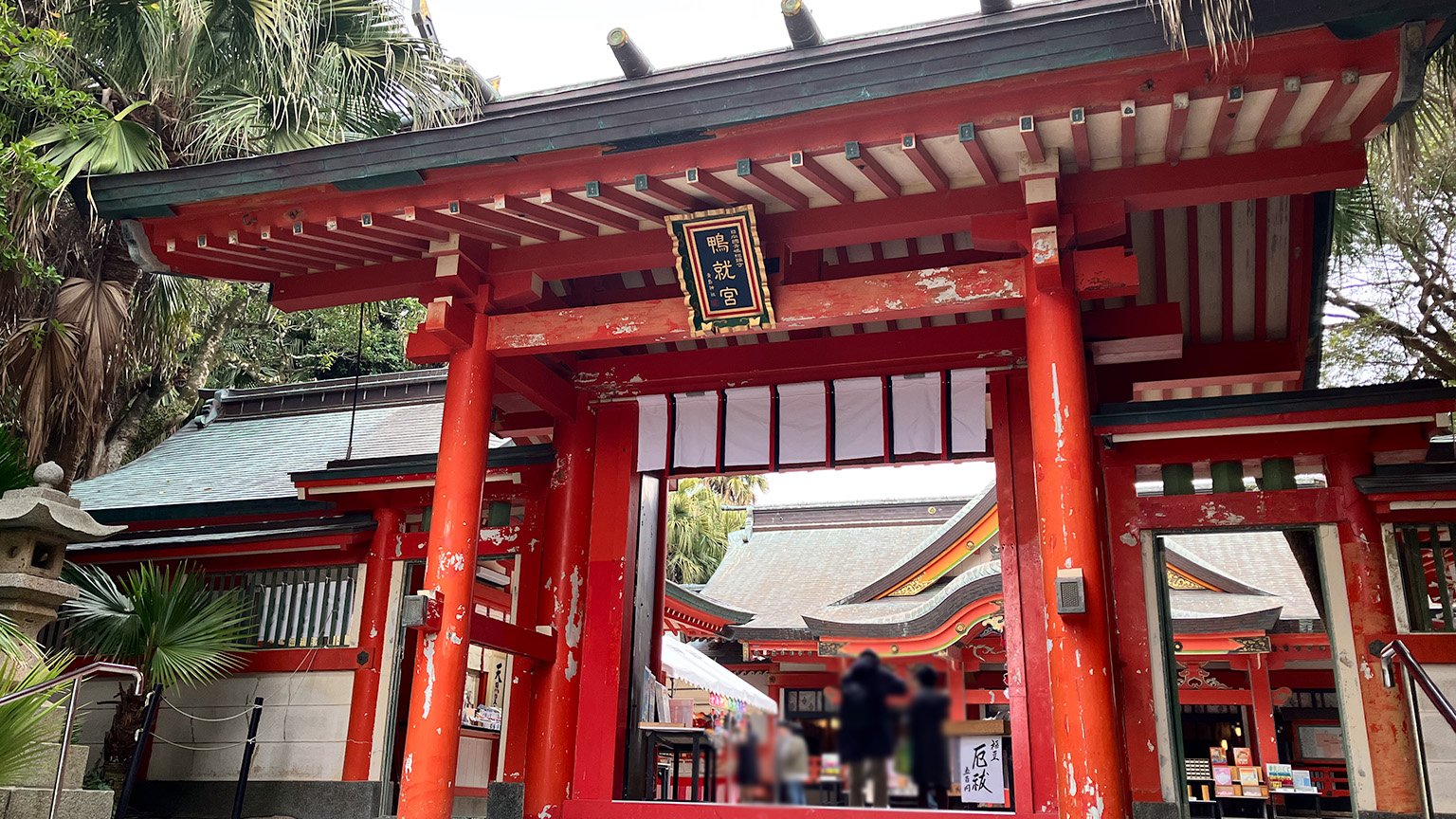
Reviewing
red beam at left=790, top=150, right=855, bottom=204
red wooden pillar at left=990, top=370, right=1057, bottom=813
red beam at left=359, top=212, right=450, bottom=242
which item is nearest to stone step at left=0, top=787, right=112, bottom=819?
red beam at left=359, top=212, right=450, bottom=242

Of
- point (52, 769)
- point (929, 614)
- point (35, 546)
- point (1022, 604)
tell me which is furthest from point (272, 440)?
point (1022, 604)

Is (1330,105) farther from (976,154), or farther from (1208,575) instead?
(1208,575)

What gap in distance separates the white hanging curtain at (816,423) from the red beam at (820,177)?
184 cm

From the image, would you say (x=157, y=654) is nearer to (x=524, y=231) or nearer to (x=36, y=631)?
(x=36, y=631)

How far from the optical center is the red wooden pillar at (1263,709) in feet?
45.1

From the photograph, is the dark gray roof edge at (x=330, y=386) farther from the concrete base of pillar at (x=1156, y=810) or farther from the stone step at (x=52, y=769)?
the concrete base of pillar at (x=1156, y=810)

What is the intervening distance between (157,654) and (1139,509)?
6.94 meters

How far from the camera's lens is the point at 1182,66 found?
4.73 m

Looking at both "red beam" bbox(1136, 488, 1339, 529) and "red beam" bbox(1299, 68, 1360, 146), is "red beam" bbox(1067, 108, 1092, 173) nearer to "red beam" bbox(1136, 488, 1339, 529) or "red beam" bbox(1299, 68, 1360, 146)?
"red beam" bbox(1299, 68, 1360, 146)

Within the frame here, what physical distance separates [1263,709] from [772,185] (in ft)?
38.1

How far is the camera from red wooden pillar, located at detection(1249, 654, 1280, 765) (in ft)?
45.1

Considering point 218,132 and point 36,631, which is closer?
point 36,631

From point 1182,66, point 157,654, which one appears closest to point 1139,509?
point 1182,66

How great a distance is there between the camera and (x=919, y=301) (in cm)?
584
